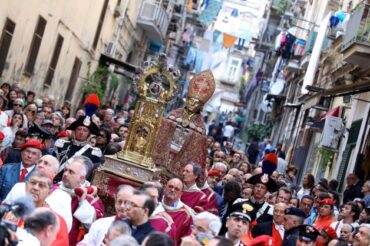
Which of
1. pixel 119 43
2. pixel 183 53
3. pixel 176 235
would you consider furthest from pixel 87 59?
pixel 183 53

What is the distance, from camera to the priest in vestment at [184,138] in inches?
582

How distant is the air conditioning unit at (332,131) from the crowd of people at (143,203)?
242 inches

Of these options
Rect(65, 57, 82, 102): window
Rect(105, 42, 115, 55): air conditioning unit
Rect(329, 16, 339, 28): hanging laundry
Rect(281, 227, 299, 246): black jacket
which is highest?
Rect(329, 16, 339, 28): hanging laundry

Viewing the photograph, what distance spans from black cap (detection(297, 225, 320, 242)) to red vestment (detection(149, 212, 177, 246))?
1.34 metres

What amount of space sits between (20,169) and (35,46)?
1437 centimetres

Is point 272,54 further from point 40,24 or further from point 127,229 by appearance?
point 127,229

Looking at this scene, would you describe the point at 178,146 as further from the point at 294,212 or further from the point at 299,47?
the point at 299,47

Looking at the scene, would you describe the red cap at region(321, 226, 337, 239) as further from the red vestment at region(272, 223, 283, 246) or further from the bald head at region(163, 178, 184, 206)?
the bald head at region(163, 178, 184, 206)

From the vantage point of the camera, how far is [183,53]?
67.9m

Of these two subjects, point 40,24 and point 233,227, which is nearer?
point 233,227

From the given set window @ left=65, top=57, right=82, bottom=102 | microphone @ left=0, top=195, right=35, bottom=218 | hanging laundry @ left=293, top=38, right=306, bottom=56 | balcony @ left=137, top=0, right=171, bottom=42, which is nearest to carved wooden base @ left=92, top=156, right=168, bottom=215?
microphone @ left=0, top=195, right=35, bottom=218

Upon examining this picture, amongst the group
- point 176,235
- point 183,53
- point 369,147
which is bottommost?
point 176,235

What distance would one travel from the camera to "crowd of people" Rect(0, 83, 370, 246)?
8312 mm

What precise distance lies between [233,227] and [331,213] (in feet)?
11.8
